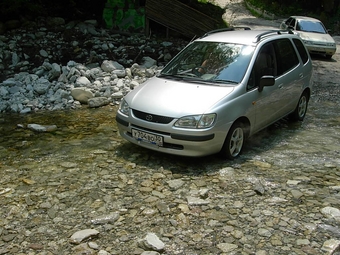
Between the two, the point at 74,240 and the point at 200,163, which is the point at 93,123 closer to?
the point at 200,163

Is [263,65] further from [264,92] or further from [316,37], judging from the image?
[316,37]

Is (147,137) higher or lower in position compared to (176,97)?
lower

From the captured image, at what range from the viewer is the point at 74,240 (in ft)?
14.6

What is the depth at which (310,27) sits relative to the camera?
1830 centimetres

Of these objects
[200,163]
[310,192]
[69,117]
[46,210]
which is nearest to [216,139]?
[200,163]

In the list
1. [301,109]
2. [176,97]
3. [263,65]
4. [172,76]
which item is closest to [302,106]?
[301,109]

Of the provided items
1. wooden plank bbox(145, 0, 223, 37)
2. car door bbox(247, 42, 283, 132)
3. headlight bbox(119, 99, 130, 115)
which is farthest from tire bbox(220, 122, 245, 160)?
wooden plank bbox(145, 0, 223, 37)

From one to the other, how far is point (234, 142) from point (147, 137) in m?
1.34

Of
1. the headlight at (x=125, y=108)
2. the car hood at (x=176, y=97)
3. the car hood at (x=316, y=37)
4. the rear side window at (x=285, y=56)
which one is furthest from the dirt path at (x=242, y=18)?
the headlight at (x=125, y=108)

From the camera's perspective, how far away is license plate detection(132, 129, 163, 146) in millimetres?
6070

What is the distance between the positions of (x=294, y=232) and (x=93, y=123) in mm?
5064

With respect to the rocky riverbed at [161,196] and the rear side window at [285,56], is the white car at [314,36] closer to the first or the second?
the rear side window at [285,56]

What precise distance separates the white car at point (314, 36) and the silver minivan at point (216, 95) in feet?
31.0

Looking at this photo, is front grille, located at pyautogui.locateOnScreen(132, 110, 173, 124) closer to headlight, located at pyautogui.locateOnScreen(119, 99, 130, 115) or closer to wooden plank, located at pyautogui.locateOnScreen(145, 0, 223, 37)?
headlight, located at pyautogui.locateOnScreen(119, 99, 130, 115)
